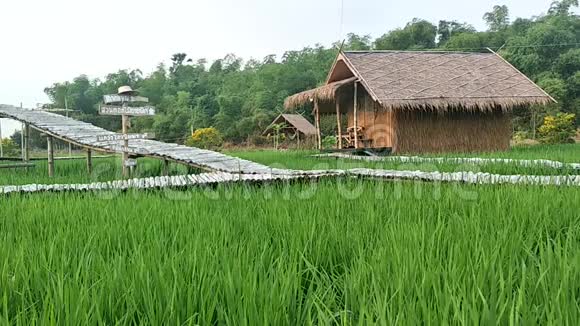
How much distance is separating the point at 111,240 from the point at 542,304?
5.66 ft

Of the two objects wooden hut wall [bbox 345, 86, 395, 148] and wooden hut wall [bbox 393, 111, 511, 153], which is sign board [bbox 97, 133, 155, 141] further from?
wooden hut wall [bbox 393, 111, 511, 153]

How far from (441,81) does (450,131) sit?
1.34m

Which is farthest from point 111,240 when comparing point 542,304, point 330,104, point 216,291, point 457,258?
point 330,104

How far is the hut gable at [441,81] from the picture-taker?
1166 cm

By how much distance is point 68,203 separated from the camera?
11.5ft

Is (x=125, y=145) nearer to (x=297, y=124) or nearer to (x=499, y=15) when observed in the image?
(x=297, y=124)

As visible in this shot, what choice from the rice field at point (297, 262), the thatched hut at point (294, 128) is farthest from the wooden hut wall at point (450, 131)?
the thatched hut at point (294, 128)

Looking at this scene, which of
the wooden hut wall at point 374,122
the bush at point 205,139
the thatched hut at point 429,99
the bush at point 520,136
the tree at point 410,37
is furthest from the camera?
the tree at point 410,37

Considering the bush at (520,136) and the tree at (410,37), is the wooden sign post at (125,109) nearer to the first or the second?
the bush at (520,136)

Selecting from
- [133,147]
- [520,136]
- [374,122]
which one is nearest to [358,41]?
[520,136]

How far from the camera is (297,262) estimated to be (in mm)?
1709

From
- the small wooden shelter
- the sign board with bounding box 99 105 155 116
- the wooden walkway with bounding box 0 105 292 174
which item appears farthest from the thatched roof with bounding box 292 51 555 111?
the small wooden shelter

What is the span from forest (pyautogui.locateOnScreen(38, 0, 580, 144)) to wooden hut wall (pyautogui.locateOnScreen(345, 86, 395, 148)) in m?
9.40

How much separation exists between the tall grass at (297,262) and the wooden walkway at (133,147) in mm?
2767
